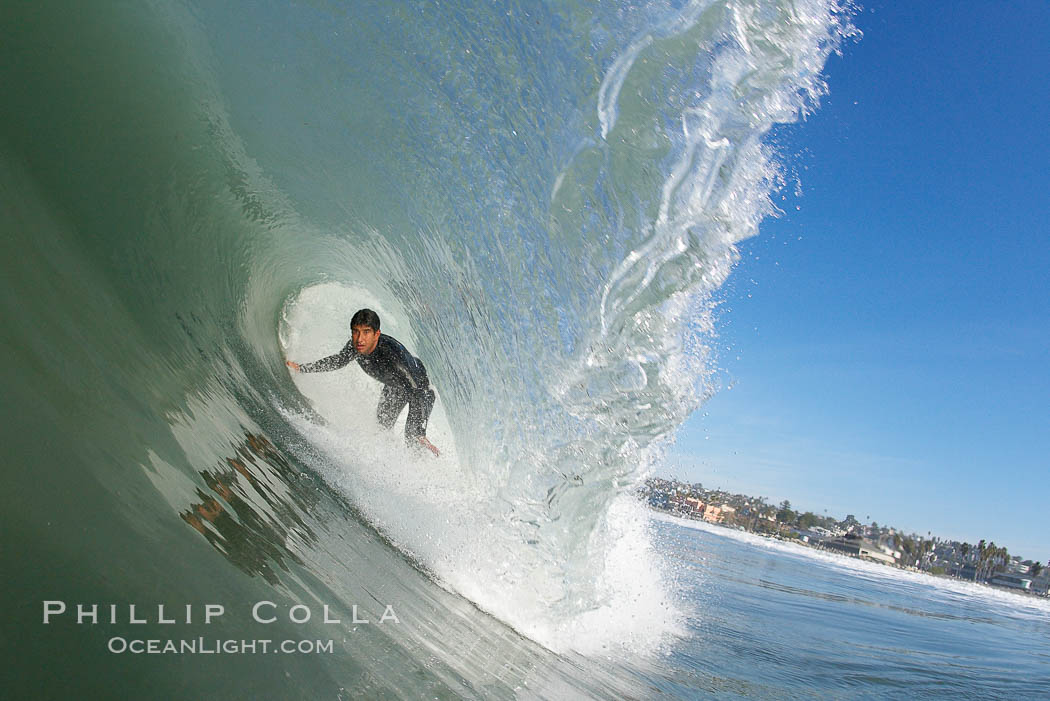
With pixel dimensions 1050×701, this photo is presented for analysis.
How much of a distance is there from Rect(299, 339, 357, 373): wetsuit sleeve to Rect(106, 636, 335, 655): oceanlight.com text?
3.83 m

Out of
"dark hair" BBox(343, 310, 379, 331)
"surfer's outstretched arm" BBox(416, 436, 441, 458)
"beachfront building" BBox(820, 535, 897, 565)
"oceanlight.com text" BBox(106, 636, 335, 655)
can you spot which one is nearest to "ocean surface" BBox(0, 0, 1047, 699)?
"oceanlight.com text" BBox(106, 636, 335, 655)

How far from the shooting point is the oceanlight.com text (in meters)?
1.64

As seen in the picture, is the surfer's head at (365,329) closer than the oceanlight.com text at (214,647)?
No

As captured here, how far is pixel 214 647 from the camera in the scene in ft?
6.26

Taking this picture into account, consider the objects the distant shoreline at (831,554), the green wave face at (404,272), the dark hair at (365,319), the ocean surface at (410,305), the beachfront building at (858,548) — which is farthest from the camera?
the beachfront building at (858,548)

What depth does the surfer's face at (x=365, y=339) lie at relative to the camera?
5773 mm

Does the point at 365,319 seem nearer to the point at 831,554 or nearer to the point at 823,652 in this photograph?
the point at 823,652

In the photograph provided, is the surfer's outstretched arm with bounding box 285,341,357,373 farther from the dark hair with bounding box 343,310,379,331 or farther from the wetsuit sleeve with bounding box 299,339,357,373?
the dark hair with bounding box 343,310,379,331

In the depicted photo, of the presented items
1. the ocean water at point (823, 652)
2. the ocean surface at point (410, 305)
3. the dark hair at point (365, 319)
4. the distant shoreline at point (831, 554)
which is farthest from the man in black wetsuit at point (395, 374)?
the distant shoreline at point (831, 554)

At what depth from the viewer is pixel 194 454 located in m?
2.94

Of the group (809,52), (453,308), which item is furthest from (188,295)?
(809,52)

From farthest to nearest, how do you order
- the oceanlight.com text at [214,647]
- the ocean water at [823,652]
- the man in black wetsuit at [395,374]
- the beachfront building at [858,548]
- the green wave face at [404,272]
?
the beachfront building at [858,548] → the man in black wetsuit at [395,374] → the ocean water at [823,652] → the green wave face at [404,272] → the oceanlight.com text at [214,647]

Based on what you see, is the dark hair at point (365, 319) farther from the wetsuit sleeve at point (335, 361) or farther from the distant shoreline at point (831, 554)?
the distant shoreline at point (831, 554)

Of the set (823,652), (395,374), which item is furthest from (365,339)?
(823,652)
